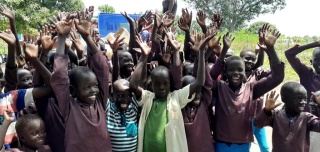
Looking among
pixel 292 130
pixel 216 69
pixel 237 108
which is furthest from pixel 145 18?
pixel 292 130

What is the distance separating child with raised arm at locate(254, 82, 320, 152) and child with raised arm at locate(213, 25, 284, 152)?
200 millimetres


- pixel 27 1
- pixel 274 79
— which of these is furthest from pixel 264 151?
pixel 27 1

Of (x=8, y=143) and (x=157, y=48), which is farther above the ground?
(x=157, y=48)

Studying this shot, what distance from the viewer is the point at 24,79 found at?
307 cm

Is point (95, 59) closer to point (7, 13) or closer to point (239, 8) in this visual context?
point (7, 13)

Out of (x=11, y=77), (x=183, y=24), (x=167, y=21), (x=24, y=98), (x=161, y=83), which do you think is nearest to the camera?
(x=24, y=98)

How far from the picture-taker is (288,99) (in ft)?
9.48

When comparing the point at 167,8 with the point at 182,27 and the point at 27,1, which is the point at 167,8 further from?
the point at 27,1

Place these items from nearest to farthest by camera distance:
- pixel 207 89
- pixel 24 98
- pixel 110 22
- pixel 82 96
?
pixel 82 96, pixel 24 98, pixel 207 89, pixel 110 22

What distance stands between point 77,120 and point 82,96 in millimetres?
181

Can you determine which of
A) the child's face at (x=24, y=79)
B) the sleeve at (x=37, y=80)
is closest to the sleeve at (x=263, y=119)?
the sleeve at (x=37, y=80)

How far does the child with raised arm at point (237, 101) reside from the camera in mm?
3070

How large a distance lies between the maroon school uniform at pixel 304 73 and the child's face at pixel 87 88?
2072mm

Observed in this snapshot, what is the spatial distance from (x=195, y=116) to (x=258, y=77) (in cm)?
92
